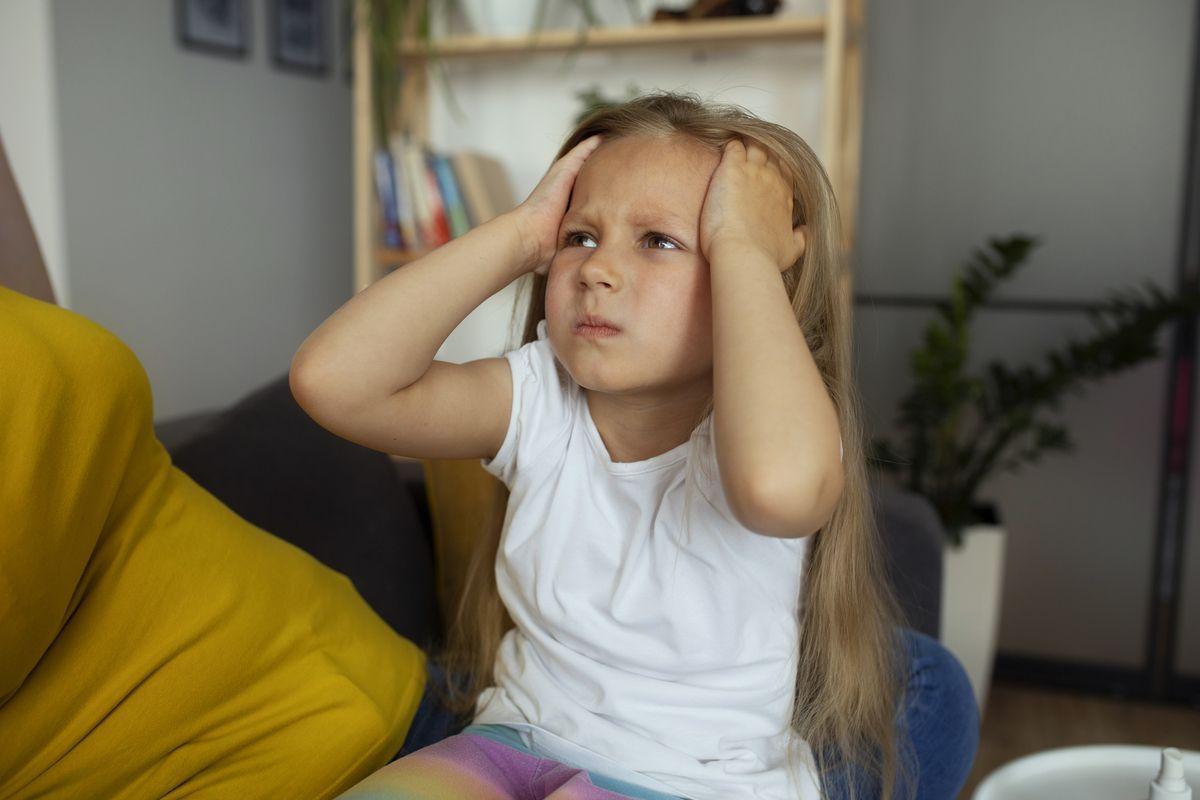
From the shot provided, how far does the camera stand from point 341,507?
1380 millimetres

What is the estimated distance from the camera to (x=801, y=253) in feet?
3.50

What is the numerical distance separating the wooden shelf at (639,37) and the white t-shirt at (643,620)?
152 centimetres

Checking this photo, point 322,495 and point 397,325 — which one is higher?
point 397,325

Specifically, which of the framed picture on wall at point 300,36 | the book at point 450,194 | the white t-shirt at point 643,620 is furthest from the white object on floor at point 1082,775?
the framed picture on wall at point 300,36

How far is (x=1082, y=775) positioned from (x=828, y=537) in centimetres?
41

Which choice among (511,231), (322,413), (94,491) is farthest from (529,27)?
(94,491)

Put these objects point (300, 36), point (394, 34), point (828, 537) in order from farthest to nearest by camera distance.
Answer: point (300, 36) < point (394, 34) < point (828, 537)

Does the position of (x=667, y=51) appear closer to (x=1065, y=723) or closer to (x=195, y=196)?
(x=195, y=196)

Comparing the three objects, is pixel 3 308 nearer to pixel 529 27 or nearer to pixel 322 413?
pixel 322 413

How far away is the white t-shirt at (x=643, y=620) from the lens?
37.7 inches

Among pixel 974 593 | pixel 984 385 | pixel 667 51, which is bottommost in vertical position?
pixel 974 593

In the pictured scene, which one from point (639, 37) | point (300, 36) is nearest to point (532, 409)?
point (639, 37)

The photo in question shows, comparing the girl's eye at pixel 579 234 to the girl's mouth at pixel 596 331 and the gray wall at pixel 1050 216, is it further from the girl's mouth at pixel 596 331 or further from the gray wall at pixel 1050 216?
the gray wall at pixel 1050 216

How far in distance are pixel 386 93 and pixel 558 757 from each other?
6.38 feet
